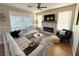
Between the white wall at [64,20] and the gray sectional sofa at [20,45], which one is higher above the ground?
the white wall at [64,20]

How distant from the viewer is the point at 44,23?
119 centimetres

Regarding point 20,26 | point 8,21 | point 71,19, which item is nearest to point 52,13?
point 71,19

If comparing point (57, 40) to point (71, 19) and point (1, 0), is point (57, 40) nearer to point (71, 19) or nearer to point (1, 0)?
point (71, 19)

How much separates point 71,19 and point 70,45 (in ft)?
1.45

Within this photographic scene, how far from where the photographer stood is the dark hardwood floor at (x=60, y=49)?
1.06m

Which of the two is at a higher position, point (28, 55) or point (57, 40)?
point (57, 40)

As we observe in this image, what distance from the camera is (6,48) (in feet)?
3.40

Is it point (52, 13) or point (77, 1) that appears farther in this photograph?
point (52, 13)

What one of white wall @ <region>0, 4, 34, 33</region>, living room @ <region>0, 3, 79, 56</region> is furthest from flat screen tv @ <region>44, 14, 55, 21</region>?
white wall @ <region>0, 4, 34, 33</region>

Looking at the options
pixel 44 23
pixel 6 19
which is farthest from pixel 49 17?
pixel 6 19

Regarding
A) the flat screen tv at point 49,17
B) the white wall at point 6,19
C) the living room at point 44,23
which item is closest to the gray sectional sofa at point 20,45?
the living room at point 44,23

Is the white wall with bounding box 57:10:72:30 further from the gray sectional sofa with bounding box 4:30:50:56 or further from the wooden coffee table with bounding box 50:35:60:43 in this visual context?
the gray sectional sofa with bounding box 4:30:50:56

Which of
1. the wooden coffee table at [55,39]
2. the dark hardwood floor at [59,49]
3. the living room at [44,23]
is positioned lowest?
the dark hardwood floor at [59,49]

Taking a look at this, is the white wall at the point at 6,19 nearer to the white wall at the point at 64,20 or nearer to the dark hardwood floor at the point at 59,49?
the dark hardwood floor at the point at 59,49
